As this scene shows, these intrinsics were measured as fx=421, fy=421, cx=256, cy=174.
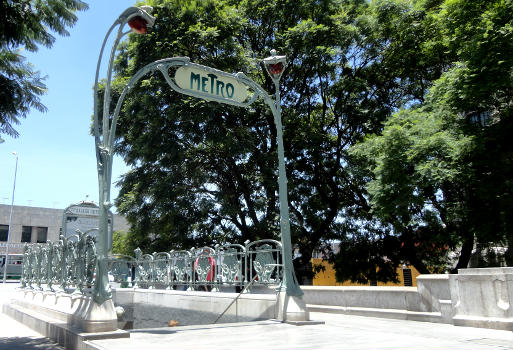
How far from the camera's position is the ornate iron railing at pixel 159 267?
10.1 meters

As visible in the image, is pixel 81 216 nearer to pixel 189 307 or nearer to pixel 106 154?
pixel 189 307

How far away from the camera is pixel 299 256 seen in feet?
76.1

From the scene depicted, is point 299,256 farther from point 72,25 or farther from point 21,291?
point 72,25

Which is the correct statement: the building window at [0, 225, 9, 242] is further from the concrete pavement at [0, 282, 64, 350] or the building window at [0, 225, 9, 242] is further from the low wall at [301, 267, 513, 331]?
the low wall at [301, 267, 513, 331]

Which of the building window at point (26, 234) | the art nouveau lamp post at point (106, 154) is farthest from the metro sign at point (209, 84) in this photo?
the building window at point (26, 234)

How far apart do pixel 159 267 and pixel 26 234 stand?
50.1 metres

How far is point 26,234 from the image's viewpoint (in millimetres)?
57719

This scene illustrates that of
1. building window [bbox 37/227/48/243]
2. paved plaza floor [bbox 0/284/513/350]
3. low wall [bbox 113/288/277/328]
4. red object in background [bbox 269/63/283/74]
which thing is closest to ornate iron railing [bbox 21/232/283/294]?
low wall [bbox 113/288/277/328]

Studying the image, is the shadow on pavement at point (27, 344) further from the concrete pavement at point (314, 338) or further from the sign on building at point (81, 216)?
the sign on building at point (81, 216)

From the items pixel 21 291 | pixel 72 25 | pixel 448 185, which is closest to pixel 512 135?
pixel 448 185

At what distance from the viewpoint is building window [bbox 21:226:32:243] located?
57500 millimetres

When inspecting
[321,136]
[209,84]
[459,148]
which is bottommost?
[459,148]

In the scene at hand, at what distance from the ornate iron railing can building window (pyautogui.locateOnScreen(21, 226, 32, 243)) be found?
153ft

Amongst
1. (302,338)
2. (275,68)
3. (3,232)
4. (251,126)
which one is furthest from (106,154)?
(3,232)
